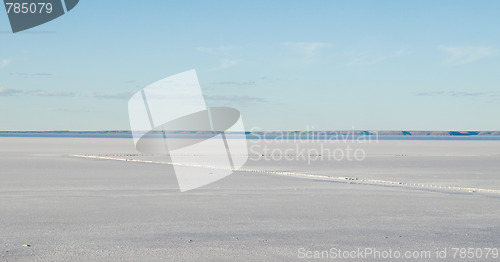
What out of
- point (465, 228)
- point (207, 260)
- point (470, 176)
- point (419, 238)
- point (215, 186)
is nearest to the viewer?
point (207, 260)

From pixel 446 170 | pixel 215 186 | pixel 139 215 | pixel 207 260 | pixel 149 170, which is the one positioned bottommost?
pixel 446 170

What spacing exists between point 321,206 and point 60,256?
775 cm

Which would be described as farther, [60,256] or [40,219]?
[40,219]

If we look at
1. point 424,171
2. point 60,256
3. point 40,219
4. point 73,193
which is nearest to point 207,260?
point 60,256

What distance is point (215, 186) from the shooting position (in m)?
21.1

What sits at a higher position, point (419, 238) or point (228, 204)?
point (419, 238)

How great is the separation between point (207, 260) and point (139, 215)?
4.87 m

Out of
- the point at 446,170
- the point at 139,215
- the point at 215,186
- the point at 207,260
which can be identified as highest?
the point at 207,260

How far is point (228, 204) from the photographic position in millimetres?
16250

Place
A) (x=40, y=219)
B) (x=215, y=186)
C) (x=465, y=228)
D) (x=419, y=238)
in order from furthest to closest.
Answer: (x=215, y=186) < (x=40, y=219) < (x=465, y=228) < (x=419, y=238)

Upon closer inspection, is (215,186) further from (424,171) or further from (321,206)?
(424,171)

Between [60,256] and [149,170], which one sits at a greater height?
[60,256]

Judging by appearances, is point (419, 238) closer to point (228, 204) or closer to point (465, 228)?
point (465, 228)

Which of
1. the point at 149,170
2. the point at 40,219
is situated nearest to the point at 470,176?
the point at 149,170
